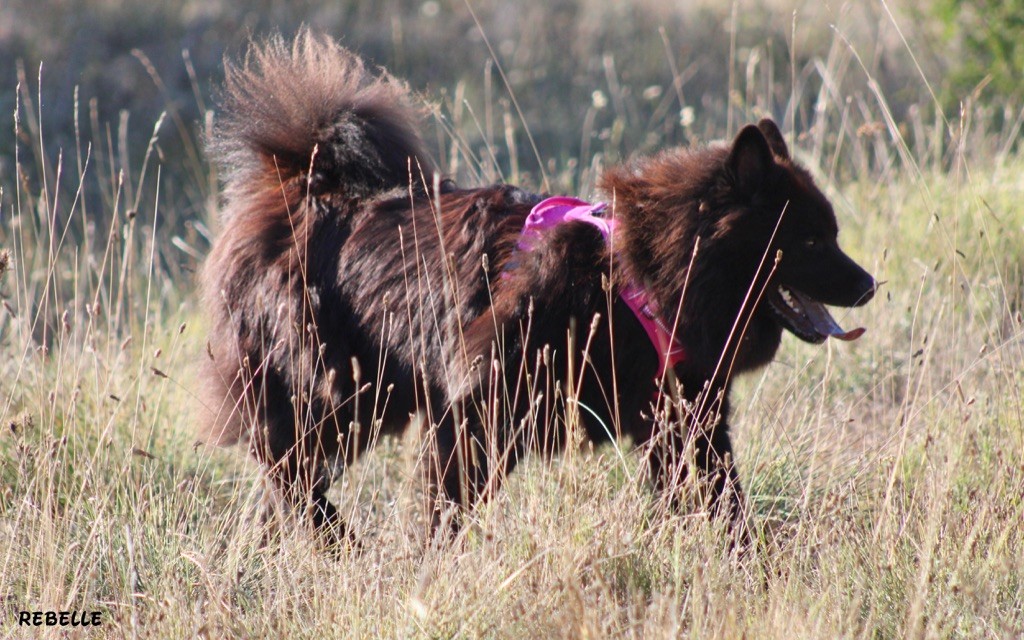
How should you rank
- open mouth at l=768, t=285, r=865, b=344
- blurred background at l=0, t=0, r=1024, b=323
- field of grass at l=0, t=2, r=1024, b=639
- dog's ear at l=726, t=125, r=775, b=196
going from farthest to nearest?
blurred background at l=0, t=0, r=1024, b=323 → open mouth at l=768, t=285, r=865, b=344 → dog's ear at l=726, t=125, r=775, b=196 → field of grass at l=0, t=2, r=1024, b=639

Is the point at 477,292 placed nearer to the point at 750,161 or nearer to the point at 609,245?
the point at 609,245

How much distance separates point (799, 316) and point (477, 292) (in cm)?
104

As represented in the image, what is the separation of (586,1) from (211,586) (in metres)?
11.7

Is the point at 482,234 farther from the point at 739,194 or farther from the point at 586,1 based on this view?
the point at 586,1

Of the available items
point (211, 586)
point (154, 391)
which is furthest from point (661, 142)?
point (211, 586)

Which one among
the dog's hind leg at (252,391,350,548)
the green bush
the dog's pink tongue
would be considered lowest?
the dog's hind leg at (252,391,350,548)

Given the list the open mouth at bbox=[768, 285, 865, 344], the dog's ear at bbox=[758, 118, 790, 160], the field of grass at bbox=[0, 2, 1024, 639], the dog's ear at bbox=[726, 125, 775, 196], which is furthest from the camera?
the dog's ear at bbox=[758, 118, 790, 160]

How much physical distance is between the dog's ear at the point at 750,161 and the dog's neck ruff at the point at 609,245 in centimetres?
41

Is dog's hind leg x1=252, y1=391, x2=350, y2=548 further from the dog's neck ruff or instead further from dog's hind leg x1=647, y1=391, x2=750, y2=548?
dog's hind leg x1=647, y1=391, x2=750, y2=548

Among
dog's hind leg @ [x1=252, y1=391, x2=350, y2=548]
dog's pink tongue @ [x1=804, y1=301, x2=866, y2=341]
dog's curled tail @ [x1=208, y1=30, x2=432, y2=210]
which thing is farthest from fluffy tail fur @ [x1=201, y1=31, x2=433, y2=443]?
dog's pink tongue @ [x1=804, y1=301, x2=866, y2=341]

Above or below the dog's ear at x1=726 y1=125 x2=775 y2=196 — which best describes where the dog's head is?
below

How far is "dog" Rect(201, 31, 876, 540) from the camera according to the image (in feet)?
10.1

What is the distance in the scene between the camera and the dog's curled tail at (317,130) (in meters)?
3.42

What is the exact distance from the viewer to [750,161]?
3041 millimetres
